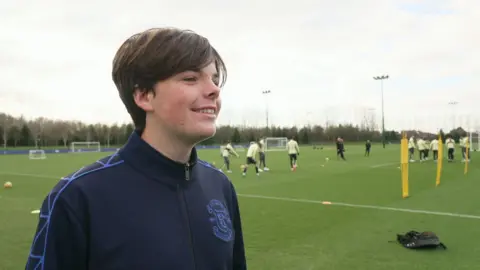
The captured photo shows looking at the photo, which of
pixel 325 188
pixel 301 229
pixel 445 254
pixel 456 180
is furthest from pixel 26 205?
pixel 456 180

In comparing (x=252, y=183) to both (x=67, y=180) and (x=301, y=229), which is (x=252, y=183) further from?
(x=67, y=180)

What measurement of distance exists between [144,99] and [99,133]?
10325 centimetres

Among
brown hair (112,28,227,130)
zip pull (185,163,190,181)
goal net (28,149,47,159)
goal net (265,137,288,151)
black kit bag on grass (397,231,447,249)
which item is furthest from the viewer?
goal net (265,137,288,151)

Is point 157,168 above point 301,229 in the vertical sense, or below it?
above

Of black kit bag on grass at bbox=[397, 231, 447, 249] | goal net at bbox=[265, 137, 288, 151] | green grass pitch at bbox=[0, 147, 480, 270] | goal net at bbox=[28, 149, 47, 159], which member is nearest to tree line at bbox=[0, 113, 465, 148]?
goal net at bbox=[265, 137, 288, 151]

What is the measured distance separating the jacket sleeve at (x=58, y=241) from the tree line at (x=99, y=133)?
76.5 meters

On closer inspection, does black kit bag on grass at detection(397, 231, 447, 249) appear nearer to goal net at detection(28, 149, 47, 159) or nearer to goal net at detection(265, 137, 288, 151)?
goal net at detection(28, 149, 47, 159)

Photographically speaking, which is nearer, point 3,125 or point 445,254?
point 445,254

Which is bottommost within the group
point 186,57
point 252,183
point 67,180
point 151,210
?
point 252,183

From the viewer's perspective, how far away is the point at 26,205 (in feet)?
37.0

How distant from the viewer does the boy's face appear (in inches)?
60.6

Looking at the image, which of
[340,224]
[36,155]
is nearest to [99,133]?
[36,155]

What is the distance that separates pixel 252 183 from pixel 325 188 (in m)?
3.38

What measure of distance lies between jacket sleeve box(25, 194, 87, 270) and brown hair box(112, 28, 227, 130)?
54 centimetres
